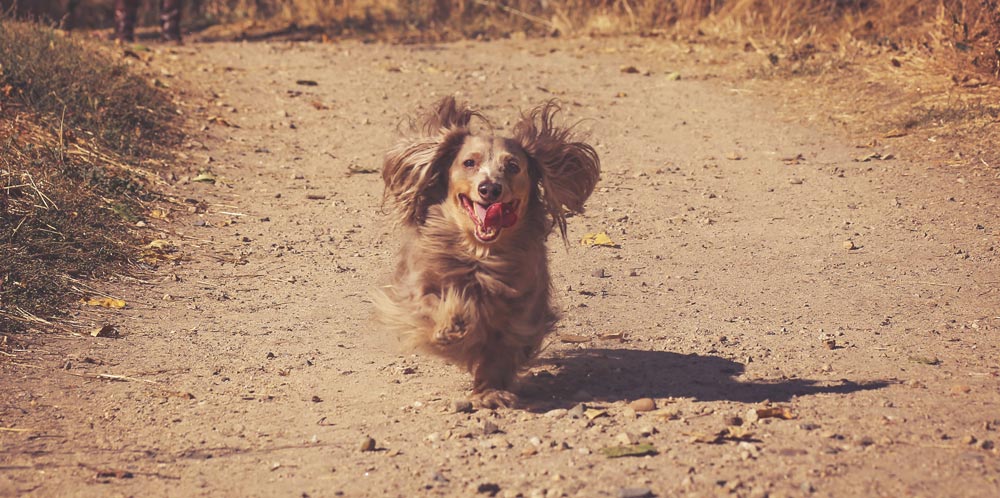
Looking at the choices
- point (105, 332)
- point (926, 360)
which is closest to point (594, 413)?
point (926, 360)

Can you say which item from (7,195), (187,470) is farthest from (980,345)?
(7,195)

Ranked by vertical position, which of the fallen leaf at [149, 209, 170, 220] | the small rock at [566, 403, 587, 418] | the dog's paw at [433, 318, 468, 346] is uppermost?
the dog's paw at [433, 318, 468, 346]

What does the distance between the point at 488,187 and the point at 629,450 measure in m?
A: 1.28

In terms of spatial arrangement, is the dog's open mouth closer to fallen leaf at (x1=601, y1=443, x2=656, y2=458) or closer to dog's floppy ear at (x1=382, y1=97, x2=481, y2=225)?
dog's floppy ear at (x1=382, y1=97, x2=481, y2=225)

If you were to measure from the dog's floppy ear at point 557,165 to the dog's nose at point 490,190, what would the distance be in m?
0.51

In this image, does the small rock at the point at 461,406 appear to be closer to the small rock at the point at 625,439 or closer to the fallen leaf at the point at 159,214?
the small rock at the point at 625,439

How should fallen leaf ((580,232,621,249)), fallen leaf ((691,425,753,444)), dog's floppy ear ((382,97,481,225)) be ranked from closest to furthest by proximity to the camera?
fallen leaf ((691,425,753,444)), dog's floppy ear ((382,97,481,225)), fallen leaf ((580,232,621,249))

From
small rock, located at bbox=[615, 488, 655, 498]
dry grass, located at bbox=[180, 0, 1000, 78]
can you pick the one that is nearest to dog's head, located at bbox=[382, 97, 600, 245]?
small rock, located at bbox=[615, 488, 655, 498]

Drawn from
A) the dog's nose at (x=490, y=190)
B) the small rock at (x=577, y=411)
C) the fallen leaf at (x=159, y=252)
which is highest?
the dog's nose at (x=490, y=190)

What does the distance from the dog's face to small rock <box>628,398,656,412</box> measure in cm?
89

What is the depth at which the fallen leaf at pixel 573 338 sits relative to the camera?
6.23 meters

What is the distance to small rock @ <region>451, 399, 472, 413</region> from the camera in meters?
5.16

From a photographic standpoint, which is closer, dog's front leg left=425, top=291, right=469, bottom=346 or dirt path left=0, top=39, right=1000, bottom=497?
dirt path left=0, top=39, right=1000, bottom=497

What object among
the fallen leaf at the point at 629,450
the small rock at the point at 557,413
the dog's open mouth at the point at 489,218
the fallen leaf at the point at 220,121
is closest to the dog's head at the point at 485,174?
the dog's open mouth at the point at 489,218
